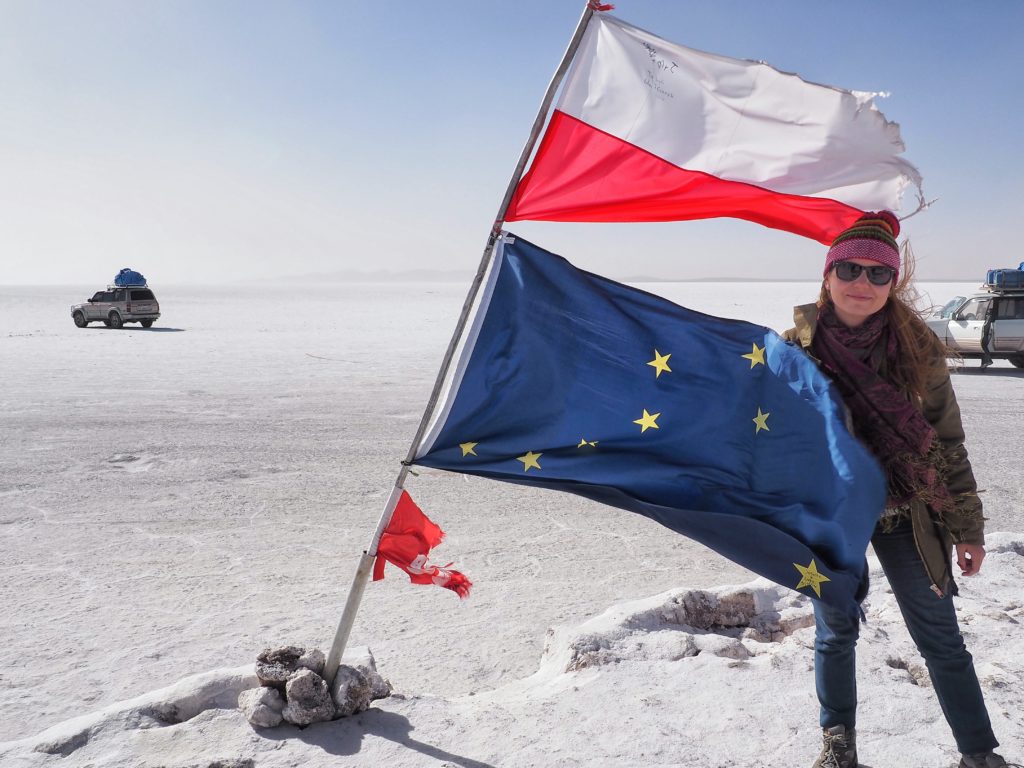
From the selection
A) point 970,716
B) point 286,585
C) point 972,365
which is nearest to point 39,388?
point 286,585

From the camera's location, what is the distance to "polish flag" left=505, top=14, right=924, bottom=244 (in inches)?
119

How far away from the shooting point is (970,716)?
258 centimetres

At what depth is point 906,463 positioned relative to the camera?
8.34ft

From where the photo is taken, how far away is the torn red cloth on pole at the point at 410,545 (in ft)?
10.1

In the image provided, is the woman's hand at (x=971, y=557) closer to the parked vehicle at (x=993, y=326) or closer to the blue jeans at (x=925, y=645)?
the blue jeans at (x=925, y=645)

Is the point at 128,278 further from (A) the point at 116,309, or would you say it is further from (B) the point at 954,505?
(B) the point at 954,505

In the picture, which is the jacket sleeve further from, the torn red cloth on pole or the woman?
the torn red cloth on pole

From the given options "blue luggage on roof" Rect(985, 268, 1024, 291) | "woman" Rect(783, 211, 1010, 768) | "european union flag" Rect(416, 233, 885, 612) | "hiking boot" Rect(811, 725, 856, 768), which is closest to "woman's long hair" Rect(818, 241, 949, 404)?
"woman" Rect(783, 211, 1010, 768)

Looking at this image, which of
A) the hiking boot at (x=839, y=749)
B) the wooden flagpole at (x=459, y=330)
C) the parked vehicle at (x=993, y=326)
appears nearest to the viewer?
the hiking boot at (x=839, y=749)

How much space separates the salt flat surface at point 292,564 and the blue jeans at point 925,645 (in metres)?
0.35

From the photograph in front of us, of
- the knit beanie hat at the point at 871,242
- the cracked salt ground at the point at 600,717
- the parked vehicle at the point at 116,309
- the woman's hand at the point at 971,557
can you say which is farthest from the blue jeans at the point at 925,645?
the parked vehicle at the point at 116,309

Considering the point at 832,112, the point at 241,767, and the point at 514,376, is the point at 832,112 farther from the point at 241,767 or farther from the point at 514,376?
the point at 241,767

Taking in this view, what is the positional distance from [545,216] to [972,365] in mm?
17728

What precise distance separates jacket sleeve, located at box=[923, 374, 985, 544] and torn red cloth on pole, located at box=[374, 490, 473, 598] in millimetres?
1804
